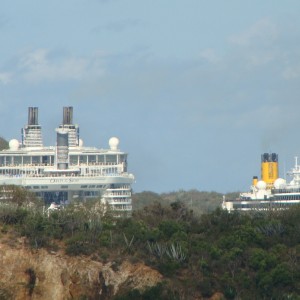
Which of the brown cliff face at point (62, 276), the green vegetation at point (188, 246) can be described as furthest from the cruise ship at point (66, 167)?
the brown cliff face at point (62, 276)

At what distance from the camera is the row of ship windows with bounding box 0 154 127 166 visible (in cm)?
17612

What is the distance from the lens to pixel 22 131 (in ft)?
598

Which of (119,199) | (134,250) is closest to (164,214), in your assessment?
(134,250)

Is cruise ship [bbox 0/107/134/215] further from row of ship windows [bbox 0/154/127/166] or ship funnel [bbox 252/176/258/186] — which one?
ship funnel [bbox 252/176/258/186]

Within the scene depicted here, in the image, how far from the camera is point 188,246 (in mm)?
76000

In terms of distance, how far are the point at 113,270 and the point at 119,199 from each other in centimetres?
9976

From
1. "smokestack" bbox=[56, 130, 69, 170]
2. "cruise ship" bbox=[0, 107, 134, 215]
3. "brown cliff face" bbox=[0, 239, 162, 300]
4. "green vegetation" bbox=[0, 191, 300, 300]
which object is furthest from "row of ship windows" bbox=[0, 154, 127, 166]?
"brown cliff face" bbox=[0, 239, 162, 300]

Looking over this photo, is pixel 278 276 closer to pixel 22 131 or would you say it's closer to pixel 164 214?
pixel 164 214

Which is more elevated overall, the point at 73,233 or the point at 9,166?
the point at 9,166

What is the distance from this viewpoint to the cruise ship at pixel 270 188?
166625 mm

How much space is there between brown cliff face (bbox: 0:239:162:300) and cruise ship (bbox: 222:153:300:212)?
9006cm

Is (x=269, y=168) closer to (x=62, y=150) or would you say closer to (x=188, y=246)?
(x=62, y=150)

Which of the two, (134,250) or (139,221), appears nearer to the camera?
(134,250)

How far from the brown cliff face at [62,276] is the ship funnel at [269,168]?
3925 inches
